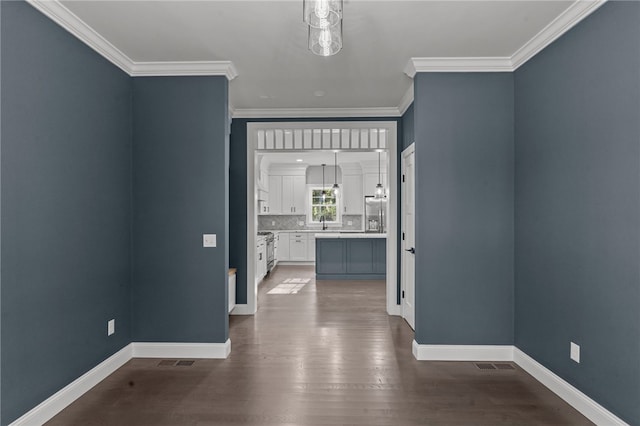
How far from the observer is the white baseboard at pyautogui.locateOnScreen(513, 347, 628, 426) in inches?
89.4

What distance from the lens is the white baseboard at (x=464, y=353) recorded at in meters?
3.35

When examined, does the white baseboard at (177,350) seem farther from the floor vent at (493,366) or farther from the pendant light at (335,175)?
the pendant light at (335,175)

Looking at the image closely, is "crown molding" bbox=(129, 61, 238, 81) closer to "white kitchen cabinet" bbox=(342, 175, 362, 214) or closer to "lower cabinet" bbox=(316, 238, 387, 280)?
"lower cabinet" bbox=(316, 238, 387, 280)

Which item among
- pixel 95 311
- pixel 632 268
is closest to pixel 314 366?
pixel 95 311

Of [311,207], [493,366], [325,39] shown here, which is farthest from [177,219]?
[311,207]

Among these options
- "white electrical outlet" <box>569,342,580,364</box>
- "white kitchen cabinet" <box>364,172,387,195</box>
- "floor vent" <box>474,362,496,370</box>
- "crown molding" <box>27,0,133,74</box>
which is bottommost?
"floor vent" <box>474,362,496,370</box>

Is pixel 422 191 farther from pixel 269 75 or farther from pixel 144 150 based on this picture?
pixel 144 150

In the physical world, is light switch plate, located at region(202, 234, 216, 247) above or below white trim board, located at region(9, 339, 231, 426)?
above

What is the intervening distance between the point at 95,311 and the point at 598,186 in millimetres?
3812

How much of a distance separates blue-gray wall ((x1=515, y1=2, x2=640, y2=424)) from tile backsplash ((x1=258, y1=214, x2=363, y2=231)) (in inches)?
281

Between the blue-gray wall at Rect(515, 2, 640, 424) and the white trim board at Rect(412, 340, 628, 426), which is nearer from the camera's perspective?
the blue-gray wall at Rect(515, 2, 640, 424)

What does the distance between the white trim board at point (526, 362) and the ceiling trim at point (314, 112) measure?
9.80 feet

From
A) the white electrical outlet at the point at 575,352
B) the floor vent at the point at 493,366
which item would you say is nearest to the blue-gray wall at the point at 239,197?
the floor vent at the point at 493,366

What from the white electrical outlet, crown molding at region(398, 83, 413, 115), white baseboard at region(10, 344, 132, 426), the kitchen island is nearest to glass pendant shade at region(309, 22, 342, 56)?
crown molding at region(398, 83, 413, 115)
